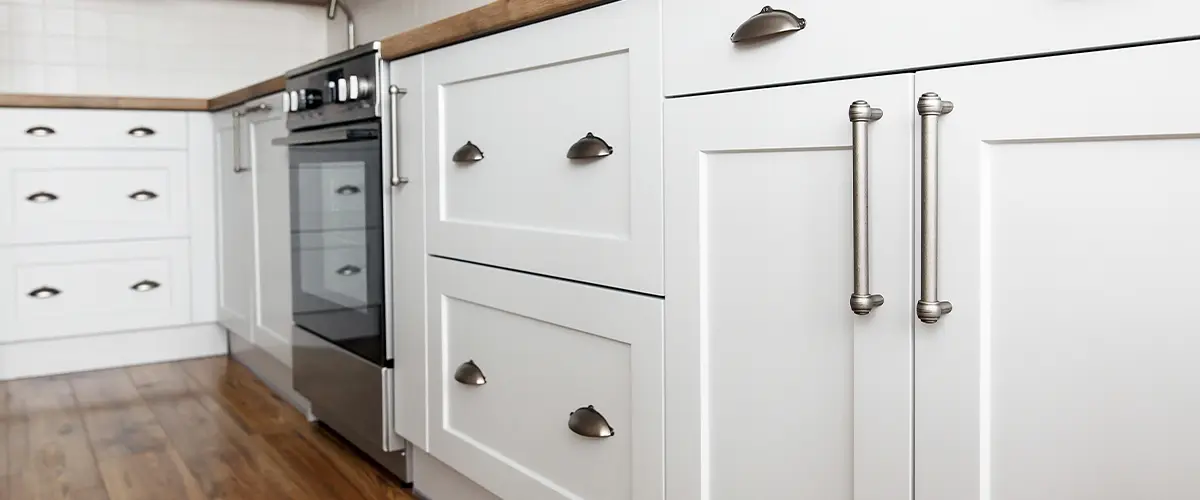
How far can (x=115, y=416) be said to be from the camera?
9.17ft

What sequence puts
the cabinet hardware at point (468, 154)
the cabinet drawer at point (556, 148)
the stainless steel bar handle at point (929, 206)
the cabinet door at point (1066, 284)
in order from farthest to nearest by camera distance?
the cabinet hardware at point (468, 154) < the cabinet drawer at point (556, 148) < the stainless steel bar handle at point (929, 206) < the cabinet door at point (1066, 284)

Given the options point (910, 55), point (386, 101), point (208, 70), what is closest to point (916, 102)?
point (910, 55)

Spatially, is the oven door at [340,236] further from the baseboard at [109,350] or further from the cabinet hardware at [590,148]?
the baseboard at [109,350]

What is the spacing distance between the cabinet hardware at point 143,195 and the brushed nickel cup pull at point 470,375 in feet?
7.00

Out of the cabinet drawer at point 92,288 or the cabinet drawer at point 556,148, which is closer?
the cabinet drawer at point 556,148

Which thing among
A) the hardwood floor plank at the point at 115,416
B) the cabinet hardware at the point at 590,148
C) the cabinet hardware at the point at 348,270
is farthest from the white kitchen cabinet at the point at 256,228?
the cabinet hardware at the point at 590,148

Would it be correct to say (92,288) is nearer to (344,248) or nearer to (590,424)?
(344,248)

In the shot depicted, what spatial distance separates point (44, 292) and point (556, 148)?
250cm

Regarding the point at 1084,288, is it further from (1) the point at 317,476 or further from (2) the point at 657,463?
(1) the point at 317,476

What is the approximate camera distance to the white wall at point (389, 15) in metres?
3.09

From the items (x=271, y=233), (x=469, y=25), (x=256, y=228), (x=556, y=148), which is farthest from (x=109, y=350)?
(x=556, y=148)

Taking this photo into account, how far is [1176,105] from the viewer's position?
0.81 metres

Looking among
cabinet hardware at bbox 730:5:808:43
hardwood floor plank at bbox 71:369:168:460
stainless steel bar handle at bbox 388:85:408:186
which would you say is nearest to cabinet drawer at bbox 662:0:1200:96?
cabinet hardware at bbox 730:5:808:43

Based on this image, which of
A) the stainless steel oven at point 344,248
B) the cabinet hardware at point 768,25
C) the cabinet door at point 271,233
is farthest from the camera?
the cabinet door at point 271,233
